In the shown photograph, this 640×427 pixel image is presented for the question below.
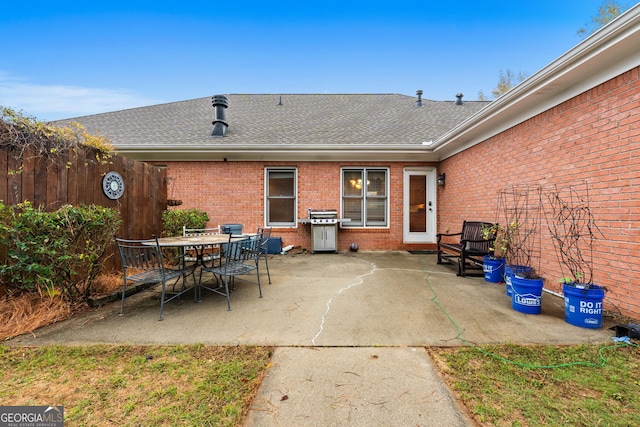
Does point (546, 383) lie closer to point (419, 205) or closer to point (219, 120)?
point (419, 205)

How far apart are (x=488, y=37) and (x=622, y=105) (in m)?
13.0

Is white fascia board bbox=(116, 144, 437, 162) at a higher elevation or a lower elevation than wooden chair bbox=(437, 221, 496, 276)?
higher

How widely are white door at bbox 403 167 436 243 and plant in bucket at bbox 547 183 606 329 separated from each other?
3836 mm

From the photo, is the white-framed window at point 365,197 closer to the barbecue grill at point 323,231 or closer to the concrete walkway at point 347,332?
the barbecue grill at point 323,231

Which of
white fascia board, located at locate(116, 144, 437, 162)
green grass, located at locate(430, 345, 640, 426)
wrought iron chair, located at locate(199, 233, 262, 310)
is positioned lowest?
green grass, located at locate(430, 345, 640, 426)

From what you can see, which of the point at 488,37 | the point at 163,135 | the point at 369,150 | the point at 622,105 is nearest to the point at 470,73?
the point at 488,37

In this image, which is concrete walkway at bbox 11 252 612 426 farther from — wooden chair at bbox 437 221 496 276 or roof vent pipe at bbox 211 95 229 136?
roof vent pipe at bbox 211 95 229 136

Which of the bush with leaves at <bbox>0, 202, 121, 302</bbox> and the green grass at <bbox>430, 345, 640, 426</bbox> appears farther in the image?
the bush with leaves at <bbox>0, 202, 121, 302</bbox>

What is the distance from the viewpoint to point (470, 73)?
1461 cm

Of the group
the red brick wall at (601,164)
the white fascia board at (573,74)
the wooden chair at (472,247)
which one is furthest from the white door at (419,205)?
the red brick wall at (601,164)

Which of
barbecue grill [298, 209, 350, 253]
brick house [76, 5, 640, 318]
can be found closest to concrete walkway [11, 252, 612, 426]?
brick house [76, 5, 640, 318]

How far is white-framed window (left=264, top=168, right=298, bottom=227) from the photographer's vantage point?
763cm

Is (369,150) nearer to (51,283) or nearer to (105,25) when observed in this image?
(51,283)

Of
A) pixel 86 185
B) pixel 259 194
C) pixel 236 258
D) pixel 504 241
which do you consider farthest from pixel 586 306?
pixel 259 194
